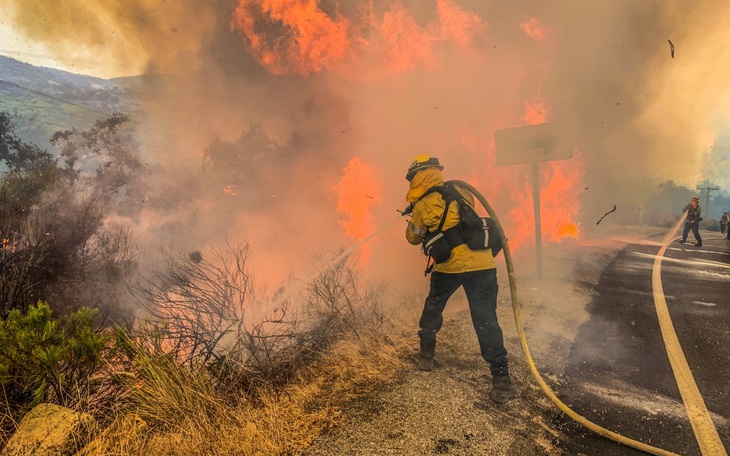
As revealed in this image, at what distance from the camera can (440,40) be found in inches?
540

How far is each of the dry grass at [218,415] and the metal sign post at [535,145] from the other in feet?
18.5

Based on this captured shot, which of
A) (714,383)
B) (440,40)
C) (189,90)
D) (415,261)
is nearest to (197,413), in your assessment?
(714,383)

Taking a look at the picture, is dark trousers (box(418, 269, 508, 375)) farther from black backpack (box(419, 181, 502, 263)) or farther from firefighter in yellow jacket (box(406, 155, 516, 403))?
black backpack (box(419, 181, 502, 263))

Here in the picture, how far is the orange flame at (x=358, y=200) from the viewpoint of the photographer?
40.9ft

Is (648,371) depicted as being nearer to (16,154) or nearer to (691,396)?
(691,396)

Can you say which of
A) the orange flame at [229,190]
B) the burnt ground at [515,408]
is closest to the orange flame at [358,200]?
the orange flame at [229,190]

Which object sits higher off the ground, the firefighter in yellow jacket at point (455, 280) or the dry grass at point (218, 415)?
the firefighter in yellow jacket at point (455, 280)

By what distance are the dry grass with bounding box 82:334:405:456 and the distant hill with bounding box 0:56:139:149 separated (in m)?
51.0

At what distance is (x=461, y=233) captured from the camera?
128 inches

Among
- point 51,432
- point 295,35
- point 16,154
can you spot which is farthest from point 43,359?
point 16,154

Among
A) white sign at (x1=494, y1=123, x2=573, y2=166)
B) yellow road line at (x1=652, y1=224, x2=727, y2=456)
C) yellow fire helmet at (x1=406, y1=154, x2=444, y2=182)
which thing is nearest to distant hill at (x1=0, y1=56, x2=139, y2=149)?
white sign at (x1=494, y1=123, x2=573, y2=166)

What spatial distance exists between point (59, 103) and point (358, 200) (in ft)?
265

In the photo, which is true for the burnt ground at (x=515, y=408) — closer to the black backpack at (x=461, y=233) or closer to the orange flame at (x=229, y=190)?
the black backpack at (x=461, y=233)

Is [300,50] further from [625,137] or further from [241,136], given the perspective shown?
[625,137]
